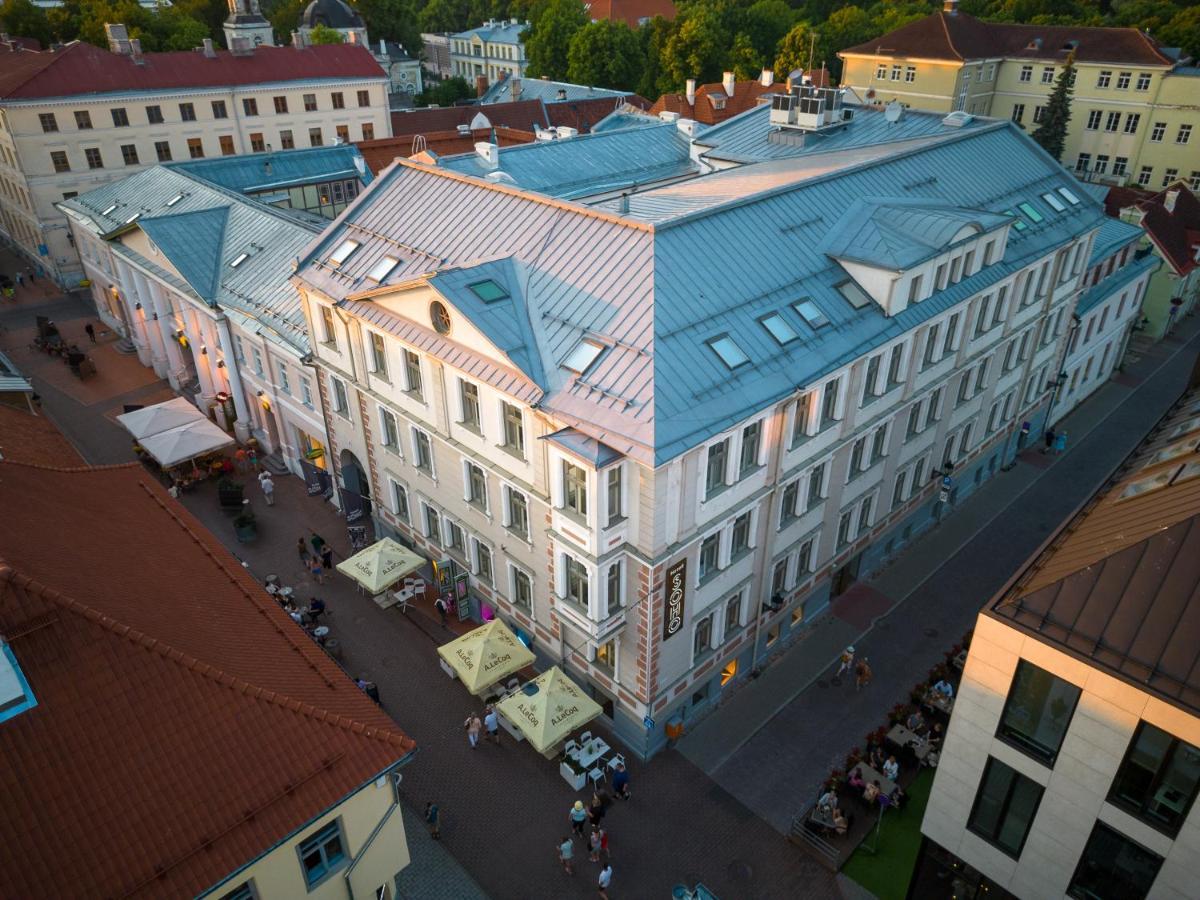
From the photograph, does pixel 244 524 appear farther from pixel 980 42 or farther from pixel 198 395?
pixel 980 42

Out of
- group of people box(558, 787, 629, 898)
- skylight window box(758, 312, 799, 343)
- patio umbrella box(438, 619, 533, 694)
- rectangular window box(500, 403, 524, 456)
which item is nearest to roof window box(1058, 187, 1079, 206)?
skylight window box(758, 312, 799, 343)

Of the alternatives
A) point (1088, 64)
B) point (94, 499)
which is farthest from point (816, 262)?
point (1088, 64)

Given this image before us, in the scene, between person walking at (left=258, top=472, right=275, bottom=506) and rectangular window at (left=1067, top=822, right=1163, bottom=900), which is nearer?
rectangular window at (left=1067, top=822, right=1163, bottom=900)

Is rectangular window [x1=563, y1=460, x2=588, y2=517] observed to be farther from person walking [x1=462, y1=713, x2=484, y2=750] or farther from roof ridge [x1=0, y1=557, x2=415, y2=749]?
person walking [x1=462, y1=713, x2=484, y2=750]

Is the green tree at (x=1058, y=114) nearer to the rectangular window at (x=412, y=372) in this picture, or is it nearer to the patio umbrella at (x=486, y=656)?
the rectangular window at (x=412, y=372)

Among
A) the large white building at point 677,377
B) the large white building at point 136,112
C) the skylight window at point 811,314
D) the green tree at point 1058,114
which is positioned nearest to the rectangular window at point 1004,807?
the large white building at point 677,377

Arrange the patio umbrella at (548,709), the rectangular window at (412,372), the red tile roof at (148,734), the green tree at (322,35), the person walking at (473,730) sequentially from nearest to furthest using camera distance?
1. the red tile roof at (148,734)
2. the patio umbrella at (548,709)
3. the person walking at (473,730)
4. the rectangular window at (412,372)
5. the green tree at (322,35)
